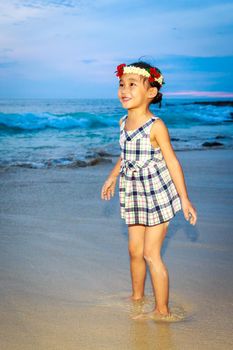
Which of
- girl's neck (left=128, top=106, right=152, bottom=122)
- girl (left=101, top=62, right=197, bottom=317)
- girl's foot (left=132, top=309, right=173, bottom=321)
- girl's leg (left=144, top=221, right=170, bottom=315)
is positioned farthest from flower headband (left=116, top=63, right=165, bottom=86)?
girl's foot (left=132, top=309, right=173, bottom=321)

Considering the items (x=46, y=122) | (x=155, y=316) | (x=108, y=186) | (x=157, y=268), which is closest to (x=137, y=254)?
(x=157, y=268)

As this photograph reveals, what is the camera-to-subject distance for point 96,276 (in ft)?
11.5

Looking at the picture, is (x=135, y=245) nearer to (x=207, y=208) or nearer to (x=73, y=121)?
(x=207, y=208)

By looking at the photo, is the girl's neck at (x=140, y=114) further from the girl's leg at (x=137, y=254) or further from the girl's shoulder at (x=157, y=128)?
the girl's leg at (x=137, y=254)

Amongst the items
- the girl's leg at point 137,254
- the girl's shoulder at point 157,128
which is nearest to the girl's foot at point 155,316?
the girl's leg at point 137,254

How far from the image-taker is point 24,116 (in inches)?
1009

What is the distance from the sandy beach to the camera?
2562mm

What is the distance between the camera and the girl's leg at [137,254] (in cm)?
307

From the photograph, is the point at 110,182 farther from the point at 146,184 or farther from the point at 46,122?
the point at 46,122

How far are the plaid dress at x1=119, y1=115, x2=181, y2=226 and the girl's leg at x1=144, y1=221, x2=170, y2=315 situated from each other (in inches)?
3.0

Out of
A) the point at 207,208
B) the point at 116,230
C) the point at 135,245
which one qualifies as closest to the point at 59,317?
the point at 135,245

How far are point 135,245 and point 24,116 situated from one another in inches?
917

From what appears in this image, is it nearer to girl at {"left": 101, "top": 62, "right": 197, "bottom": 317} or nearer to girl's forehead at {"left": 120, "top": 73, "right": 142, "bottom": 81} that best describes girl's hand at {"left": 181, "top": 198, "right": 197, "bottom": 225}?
girl at {"left": 101, "top": 62, "right": 197, "bottom": 317}

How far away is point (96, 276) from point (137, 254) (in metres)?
0.54
